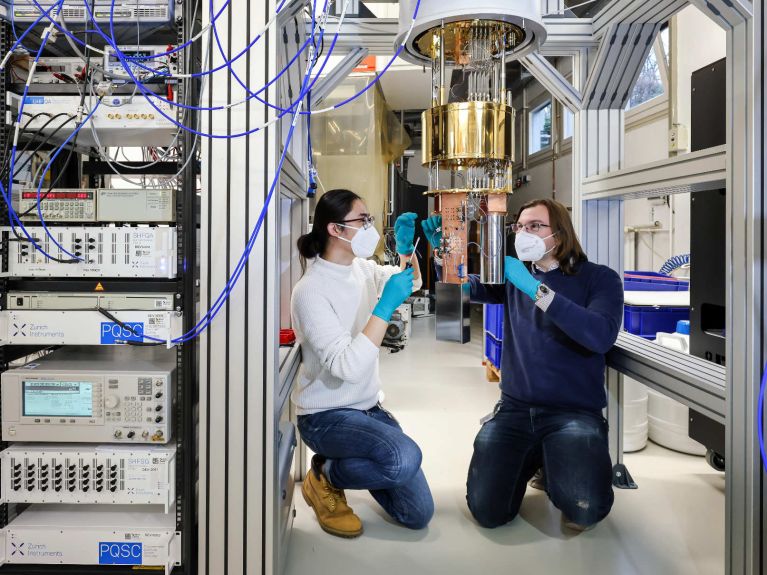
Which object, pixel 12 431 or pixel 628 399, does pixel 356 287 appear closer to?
pixel 12 431

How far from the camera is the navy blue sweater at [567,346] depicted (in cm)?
172

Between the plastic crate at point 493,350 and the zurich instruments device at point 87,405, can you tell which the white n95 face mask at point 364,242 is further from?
the plastic crate at point 493,350

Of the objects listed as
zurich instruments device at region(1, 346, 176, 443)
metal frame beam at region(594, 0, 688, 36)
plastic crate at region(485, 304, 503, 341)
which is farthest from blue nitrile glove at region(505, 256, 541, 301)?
plastic crate at region(485, 304, 503, 341)

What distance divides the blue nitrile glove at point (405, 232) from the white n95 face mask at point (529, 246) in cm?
36

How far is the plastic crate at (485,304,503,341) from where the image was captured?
333 cm

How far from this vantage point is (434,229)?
134 centimetres

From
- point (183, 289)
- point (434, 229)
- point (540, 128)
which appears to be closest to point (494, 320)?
point (434, 229)

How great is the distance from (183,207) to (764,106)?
4.39ft

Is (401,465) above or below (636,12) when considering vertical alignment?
below

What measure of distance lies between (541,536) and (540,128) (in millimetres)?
5468

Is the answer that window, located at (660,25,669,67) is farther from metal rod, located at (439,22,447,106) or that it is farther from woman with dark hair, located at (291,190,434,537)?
metal rod, located at (439,22,447,106)

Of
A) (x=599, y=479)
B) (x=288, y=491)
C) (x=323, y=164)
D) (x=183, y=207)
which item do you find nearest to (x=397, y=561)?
(x=288, y=491)

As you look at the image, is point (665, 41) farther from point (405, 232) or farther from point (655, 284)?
point (405, 232)

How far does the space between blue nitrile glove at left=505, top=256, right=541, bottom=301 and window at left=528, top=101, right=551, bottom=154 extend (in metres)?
4.69
